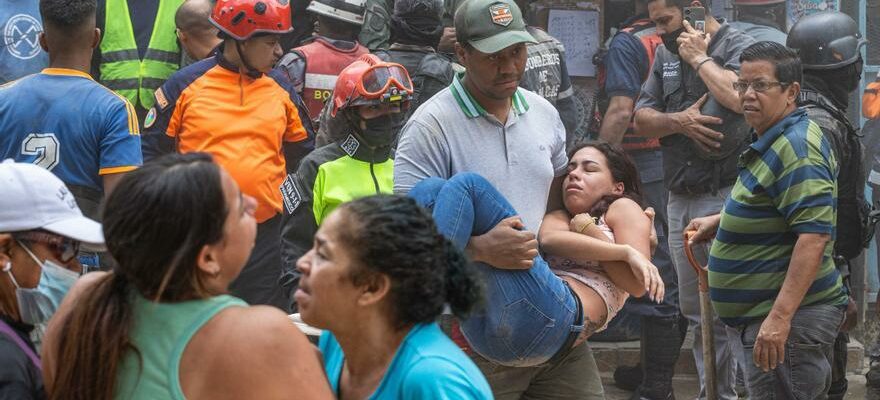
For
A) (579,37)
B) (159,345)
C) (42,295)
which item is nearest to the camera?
(159,345)

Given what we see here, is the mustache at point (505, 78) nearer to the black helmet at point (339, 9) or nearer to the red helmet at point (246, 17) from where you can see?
the red helmet at point (246, 17)

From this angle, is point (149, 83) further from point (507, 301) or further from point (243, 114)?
point (507, 301)

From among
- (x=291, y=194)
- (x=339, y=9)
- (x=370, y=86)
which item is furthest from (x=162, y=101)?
(x=339, y=9)

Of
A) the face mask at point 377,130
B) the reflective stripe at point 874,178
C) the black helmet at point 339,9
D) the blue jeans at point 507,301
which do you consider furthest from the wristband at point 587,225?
the reflective stripe at point 874,178

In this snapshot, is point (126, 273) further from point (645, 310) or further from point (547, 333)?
point (645, 310)

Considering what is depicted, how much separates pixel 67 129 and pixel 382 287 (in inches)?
107

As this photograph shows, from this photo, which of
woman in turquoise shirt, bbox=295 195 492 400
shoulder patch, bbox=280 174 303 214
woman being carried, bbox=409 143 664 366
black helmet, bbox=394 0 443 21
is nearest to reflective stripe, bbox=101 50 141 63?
black helmet, bbox=394 0 443 21

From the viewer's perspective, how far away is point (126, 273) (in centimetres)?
262

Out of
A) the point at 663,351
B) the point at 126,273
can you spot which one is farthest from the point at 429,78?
the point at 126,273

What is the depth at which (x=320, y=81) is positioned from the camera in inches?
271

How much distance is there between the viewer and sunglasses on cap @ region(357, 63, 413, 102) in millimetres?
5500

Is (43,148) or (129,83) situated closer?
(43,148)

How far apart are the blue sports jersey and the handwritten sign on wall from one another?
13.5ft

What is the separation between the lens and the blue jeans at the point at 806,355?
5.44 m
